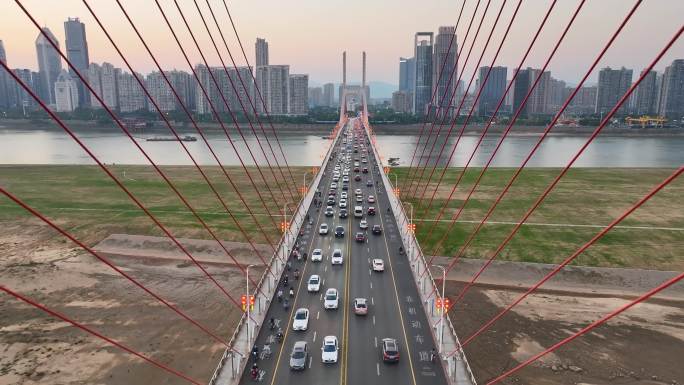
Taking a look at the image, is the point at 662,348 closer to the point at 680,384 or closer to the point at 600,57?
the point at 680,384

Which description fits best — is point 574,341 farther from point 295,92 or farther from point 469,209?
point 295,92

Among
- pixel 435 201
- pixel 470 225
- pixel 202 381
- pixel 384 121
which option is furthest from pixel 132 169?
pixel 384 121

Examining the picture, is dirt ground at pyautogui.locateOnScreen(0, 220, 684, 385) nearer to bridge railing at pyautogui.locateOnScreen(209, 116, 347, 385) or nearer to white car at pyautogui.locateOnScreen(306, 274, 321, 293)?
bridge railing at pyautogui.locateOnScreen(209, 116, 347, 385)

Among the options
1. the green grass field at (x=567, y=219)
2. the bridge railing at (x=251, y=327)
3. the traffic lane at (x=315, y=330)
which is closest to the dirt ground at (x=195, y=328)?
the bridge railing at (x=251, y=327)

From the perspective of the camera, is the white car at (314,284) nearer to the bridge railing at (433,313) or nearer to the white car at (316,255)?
the white car at (316,255)

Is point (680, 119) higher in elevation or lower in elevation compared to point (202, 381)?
higher

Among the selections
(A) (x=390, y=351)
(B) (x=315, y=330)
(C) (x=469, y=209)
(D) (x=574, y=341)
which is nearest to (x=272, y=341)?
(B) (x=315, y=330)
